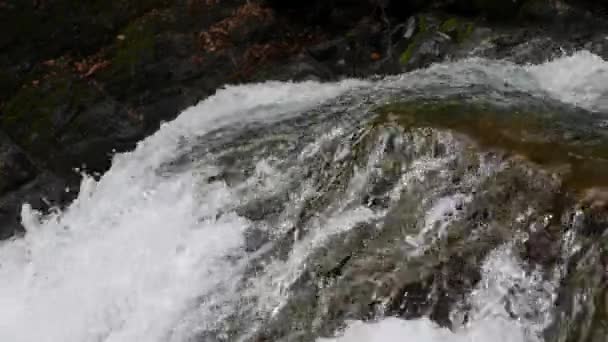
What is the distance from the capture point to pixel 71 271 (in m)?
6.37

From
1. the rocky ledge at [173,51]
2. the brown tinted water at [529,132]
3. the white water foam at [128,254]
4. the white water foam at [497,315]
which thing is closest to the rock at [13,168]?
the rocky ledge at [173,51]

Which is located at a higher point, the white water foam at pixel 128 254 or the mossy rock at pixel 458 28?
the mossy rock at pixel 458 28

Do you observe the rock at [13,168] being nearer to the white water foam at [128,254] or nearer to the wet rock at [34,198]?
the wet rock at [34,198]

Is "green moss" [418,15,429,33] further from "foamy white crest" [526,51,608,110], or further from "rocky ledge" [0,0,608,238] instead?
"foamy white crest" [526,51,608,110]

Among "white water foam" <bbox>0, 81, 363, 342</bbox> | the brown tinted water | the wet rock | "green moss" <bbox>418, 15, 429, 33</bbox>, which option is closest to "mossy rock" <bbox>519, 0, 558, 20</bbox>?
"green moss" <bbox>418, 15, 429, 33</bbox>

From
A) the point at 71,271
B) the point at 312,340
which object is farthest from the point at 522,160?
the point at 71,271

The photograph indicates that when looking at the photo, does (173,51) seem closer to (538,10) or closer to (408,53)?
(408,53)

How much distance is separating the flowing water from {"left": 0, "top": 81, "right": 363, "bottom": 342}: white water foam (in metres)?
0.02

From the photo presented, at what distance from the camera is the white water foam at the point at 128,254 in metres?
5.53

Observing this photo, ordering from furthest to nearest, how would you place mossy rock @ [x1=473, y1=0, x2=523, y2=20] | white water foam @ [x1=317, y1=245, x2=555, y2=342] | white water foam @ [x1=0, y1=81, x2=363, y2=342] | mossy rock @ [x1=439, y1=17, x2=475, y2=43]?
mossy rock @ [x1=473, y1=0, x2=523, y2=20] → mossy rock @ [x1=439, y1=17, x2=475, y2=43] → white water foam @ [x1=0, y1=81, x2=363, y2=342] → white water foam @ [x1=317, y1=245, x2=555, y2=342]

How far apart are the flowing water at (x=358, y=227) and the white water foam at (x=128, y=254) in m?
0.02

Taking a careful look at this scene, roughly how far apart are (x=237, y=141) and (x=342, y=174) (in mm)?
1973

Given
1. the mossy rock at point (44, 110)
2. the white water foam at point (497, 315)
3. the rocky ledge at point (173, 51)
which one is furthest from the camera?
the mossy rock at point (44, 110)

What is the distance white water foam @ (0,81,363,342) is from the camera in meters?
5.53
